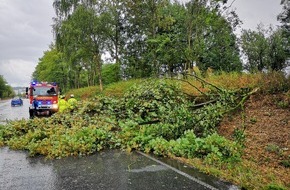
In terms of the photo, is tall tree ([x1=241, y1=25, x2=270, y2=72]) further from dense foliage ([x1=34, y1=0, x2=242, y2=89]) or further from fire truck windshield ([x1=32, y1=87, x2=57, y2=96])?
fire truck windshield ([x1=32, y1=87, x2=57, y2=96])

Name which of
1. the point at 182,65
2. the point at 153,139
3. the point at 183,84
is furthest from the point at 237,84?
the point at 182,65

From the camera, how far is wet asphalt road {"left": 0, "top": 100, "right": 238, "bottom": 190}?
520 centimetres

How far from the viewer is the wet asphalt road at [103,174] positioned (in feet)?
17.1

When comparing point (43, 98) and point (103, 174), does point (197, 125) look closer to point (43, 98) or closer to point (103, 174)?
point (103, 174)

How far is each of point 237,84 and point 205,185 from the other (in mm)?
6155

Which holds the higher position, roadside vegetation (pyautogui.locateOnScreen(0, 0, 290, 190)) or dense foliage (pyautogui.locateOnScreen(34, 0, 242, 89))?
dense foliage (pyautogui.locateOnScreen(34, 0, 242, 89))

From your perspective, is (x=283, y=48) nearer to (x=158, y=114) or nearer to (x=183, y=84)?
(x=183, y=84)

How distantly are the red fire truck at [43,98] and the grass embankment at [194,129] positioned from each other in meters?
7.56

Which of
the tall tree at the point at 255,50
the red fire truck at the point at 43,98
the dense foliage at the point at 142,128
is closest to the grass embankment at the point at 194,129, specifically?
the dense foliage at the point at 142,128

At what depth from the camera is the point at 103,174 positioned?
19.5ft

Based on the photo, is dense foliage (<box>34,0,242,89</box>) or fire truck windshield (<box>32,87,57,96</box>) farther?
dense foliage (<box>34,0,242,89</box>)

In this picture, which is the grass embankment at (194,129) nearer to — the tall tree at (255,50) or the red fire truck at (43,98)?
the red fire truck at (43,98)

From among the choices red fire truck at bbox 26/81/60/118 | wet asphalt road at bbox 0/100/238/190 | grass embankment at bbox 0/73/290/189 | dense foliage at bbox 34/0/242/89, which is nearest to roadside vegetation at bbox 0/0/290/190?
grass embankment at bbox 0/73/290/189

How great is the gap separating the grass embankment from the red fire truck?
7.56 meters
